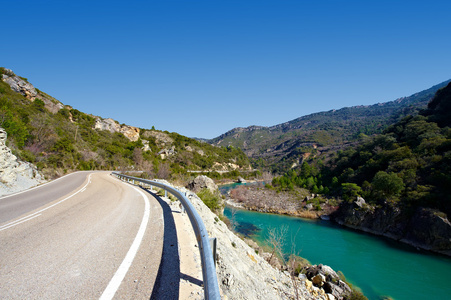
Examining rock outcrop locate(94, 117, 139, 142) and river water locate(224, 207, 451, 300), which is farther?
rock outcrop locate(94, 117, 139, 142)

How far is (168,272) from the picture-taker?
3.10m

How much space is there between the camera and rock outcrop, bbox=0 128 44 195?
11.6 meters

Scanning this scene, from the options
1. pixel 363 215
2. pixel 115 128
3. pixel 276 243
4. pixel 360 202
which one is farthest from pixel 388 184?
pixel 115 128

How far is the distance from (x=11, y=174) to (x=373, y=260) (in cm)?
3163

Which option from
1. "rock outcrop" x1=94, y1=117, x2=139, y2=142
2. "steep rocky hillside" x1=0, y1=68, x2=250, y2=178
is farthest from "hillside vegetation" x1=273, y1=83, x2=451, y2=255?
"rock outcrop" x1=94, y1=117, x2=139, y2=142

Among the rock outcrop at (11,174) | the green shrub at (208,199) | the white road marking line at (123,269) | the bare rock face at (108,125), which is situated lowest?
the green shrub at (208,199)

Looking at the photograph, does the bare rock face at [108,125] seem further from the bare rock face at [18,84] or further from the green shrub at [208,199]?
the green shrub at [208,199]

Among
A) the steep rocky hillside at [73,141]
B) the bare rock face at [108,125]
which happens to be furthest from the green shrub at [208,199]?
the bare rock face at [108,125]

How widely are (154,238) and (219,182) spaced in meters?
81.0

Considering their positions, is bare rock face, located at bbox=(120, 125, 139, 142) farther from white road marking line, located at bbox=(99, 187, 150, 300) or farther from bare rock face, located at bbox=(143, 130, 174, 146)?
white road marking line, located at bbox=(99, 187, 150, 300)

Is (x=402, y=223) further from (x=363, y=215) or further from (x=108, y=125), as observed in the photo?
(x=108, y=125)

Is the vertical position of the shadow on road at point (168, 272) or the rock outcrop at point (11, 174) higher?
the rock outcrop at point (11, 174)

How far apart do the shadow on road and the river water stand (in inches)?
704

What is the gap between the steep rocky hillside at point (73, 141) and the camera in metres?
24.4
